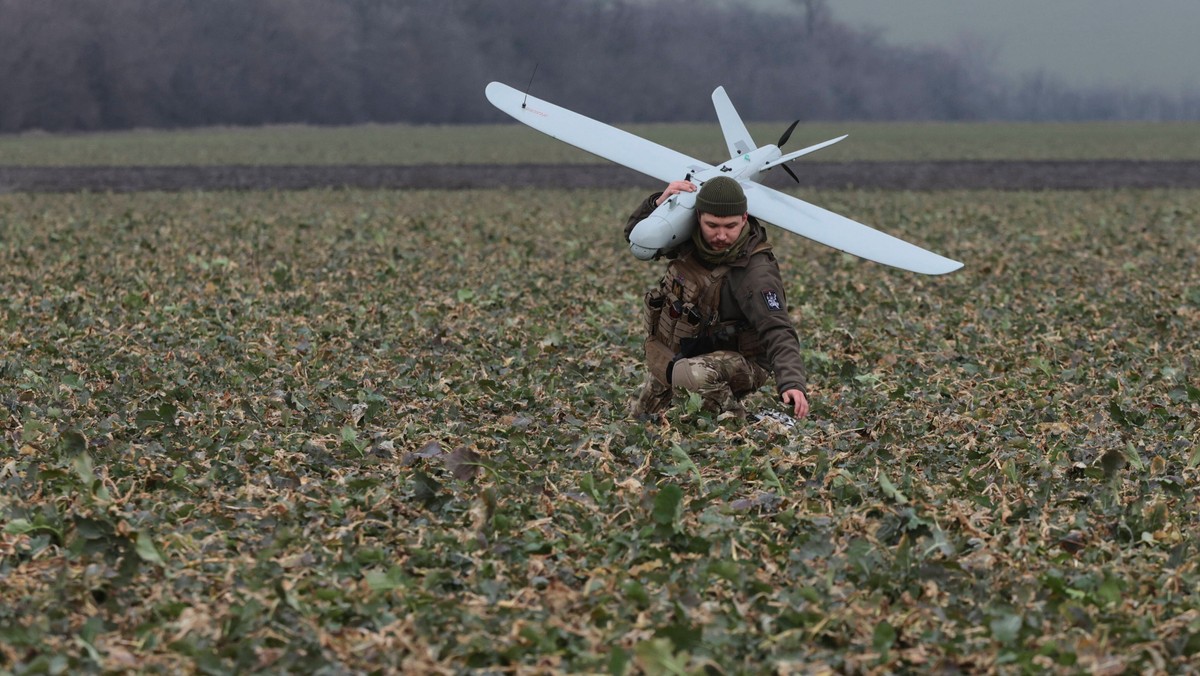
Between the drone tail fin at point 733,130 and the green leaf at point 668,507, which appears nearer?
the green leaf at point 668,507

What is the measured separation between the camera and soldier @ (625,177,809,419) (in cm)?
822

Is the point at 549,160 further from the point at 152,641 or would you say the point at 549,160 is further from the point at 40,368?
the point at 152,641

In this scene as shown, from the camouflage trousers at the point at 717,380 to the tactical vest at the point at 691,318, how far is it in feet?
0.36

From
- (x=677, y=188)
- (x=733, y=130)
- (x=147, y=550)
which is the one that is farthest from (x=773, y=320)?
(x=147, y=550)

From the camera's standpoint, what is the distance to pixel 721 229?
8.28 meters

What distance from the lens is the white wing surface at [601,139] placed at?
31.0 ft

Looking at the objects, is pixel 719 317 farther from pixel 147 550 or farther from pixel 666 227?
pixel 147 550

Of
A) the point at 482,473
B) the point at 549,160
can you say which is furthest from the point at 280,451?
the point at 549,160

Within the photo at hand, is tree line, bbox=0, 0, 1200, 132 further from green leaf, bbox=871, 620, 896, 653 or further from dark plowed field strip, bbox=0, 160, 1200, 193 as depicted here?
green leaf, bbox=871, 620, 896, 653

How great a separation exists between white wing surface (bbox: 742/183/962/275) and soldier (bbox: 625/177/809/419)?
0.14m

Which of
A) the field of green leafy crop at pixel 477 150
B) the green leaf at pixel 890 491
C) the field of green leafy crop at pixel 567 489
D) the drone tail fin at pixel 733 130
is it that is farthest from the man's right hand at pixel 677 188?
the field of green leafy crop at pixel 477 150

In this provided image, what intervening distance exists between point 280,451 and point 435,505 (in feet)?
4.27

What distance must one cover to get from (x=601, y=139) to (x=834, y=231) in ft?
6.44

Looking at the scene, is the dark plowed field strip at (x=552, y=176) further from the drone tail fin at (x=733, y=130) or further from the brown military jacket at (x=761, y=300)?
the brown military jacket at (x=761, y=300)
